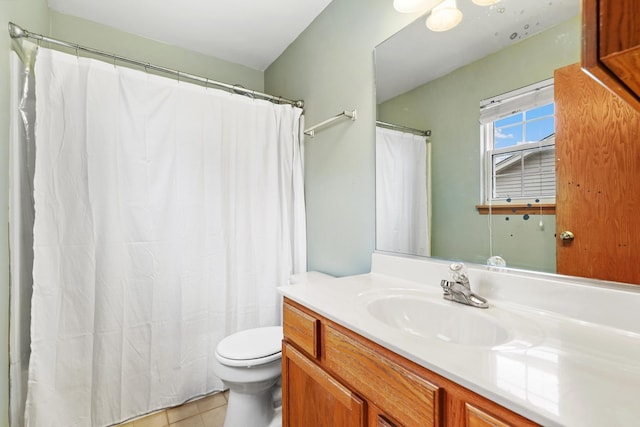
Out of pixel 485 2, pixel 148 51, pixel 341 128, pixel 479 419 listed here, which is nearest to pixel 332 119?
pixel 341 128

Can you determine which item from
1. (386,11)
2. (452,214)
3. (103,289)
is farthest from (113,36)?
(452,214)

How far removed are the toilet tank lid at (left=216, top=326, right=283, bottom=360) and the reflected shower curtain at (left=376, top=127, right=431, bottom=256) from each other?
2.45ft

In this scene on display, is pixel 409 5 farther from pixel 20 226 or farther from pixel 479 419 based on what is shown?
pixel 20 226

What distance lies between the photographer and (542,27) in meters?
0.90

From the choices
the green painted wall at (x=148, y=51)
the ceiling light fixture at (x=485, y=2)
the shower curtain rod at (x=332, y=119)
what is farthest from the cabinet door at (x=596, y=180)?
the green painted wall at (x=148, y=51)

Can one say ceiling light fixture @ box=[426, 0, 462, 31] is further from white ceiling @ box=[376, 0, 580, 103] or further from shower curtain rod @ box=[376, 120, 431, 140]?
shower curtain rod @ box=[376, 120, 431, 140]

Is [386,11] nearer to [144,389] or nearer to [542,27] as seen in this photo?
[542,27]

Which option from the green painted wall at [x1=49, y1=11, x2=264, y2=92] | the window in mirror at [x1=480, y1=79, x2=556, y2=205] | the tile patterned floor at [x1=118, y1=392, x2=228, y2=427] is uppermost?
the green painted wall at [x1=49, y1=11, x2=264, y2=92]

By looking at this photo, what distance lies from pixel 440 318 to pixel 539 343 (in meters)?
0.33

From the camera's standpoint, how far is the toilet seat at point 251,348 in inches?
52.2

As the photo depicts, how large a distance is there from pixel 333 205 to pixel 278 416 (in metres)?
1.21

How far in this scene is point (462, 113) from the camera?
3.68 feet

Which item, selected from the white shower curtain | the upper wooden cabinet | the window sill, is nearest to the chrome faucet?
the window sill

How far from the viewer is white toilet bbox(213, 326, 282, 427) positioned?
4.34 feet
